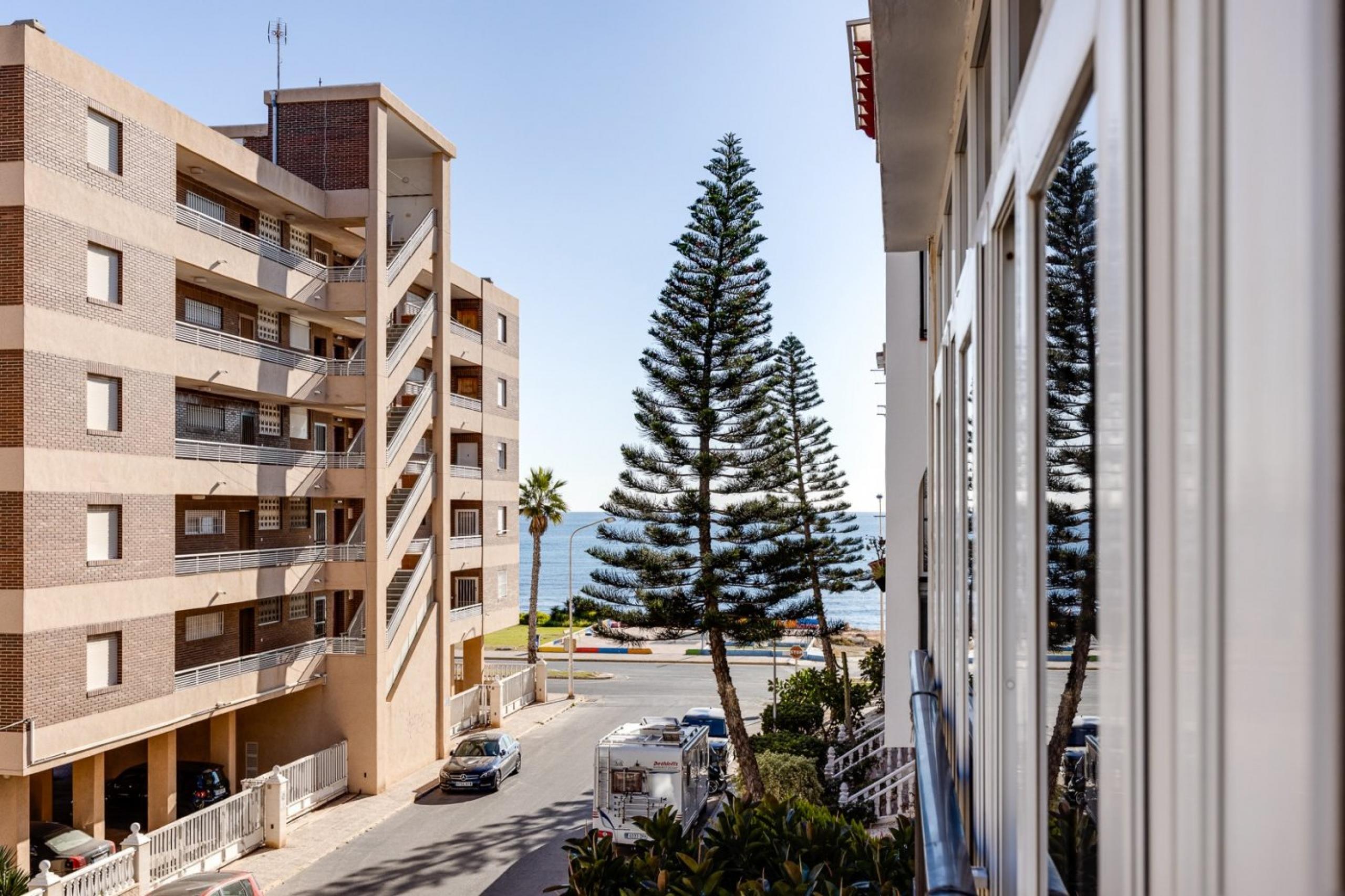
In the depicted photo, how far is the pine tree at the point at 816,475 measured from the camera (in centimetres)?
2753

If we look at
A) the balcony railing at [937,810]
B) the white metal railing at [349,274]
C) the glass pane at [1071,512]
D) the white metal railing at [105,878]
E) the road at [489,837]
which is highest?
the white metal railing at [349,274]

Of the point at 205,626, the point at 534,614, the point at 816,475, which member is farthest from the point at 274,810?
the point at 816,475

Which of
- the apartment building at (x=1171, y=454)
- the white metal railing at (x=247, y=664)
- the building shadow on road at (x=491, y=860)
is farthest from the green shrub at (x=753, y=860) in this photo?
the white metal railing at (x=247, y=664)

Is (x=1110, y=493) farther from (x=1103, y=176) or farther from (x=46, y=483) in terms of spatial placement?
(x=46, y=483)

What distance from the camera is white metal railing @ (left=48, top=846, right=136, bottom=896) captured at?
40.0 feet

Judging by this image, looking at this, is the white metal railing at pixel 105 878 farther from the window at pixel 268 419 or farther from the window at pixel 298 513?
the window at pixel 268 419

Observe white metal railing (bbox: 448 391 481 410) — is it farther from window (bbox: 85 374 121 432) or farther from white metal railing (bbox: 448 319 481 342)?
window (bbox: 85 374 121 432)

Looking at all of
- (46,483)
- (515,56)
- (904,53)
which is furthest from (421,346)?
(904,53)

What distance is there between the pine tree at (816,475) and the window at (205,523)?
48.2 ft

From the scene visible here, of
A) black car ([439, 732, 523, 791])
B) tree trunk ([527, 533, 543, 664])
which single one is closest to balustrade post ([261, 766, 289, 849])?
black car ([439, 732, 523, 791])

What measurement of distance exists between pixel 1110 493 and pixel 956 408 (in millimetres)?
2046

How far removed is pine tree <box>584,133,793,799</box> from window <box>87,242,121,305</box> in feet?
33.9

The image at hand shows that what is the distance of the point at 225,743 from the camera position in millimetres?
18125

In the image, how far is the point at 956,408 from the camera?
9.02ft
